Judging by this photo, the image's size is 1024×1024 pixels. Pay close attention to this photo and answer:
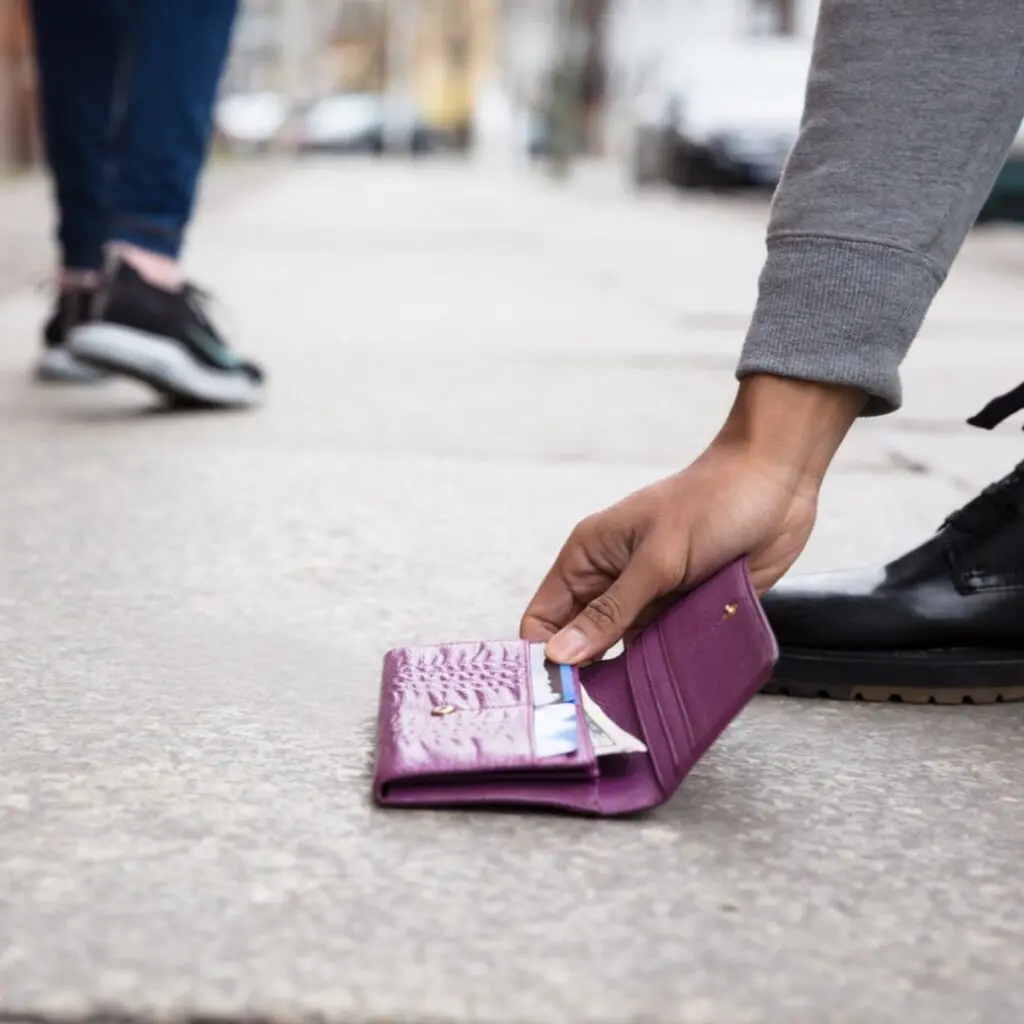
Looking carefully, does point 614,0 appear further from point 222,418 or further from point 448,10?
point 222,418

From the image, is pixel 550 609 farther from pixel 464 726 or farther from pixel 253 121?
pixel 253 121

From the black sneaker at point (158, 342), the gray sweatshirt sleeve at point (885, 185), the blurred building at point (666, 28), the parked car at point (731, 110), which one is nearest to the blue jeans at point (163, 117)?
the black sneaker at point (158, 342)

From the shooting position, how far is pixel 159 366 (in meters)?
2.40

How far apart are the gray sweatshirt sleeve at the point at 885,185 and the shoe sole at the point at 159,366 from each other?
147 centimetres

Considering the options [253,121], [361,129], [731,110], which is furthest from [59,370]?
[253,121]

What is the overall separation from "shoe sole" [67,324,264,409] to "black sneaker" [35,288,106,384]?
0.37 metres

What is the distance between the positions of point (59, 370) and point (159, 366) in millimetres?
532

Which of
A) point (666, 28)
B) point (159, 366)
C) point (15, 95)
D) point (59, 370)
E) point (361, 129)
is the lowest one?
point (361, 129)

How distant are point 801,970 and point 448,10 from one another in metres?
57.4

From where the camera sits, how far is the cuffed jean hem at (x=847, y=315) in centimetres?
102

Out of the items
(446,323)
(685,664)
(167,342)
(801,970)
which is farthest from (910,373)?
(801,970)

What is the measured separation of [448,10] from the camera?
5544 cm

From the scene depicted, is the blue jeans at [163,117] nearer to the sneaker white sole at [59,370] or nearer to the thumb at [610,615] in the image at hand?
the sneaker white sole at [59,370]

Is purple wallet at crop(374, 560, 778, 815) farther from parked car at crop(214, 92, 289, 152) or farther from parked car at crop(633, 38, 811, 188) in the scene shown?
parked car at crop(214, 92, 289, 152)
